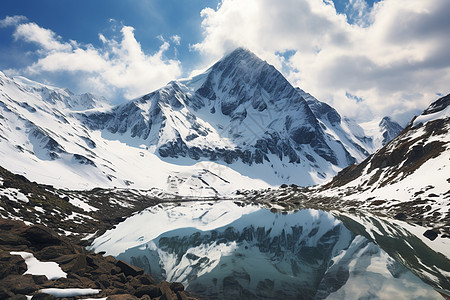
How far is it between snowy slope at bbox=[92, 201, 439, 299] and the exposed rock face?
19.4 ft

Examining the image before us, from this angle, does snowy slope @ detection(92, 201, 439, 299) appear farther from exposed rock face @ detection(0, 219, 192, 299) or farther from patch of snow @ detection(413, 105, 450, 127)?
patch of snow @ detection(413, 105, 450, 127)

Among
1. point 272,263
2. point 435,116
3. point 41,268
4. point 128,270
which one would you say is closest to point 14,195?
point 128,270

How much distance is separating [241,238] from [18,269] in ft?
119

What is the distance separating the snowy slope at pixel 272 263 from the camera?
2209cm

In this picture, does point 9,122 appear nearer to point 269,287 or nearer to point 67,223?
point 67,223

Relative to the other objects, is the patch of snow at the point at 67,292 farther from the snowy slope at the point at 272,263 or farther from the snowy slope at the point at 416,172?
the snowy slope at the point at 416,172

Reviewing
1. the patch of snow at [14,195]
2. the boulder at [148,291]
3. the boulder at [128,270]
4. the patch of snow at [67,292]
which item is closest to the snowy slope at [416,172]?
the boulder at [148,291]

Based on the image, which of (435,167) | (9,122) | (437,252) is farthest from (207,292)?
(9,122)

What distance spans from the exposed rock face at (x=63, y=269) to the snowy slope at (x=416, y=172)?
188ft

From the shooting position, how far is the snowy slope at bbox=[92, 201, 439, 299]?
22094 millimetres

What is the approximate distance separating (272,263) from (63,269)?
72.9 feet

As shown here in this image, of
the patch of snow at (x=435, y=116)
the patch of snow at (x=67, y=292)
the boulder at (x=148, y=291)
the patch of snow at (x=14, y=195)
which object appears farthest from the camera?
the patch of snow at (x=435, y=116)

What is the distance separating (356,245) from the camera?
36969mm

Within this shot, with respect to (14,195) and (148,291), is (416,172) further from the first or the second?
(14,195)
